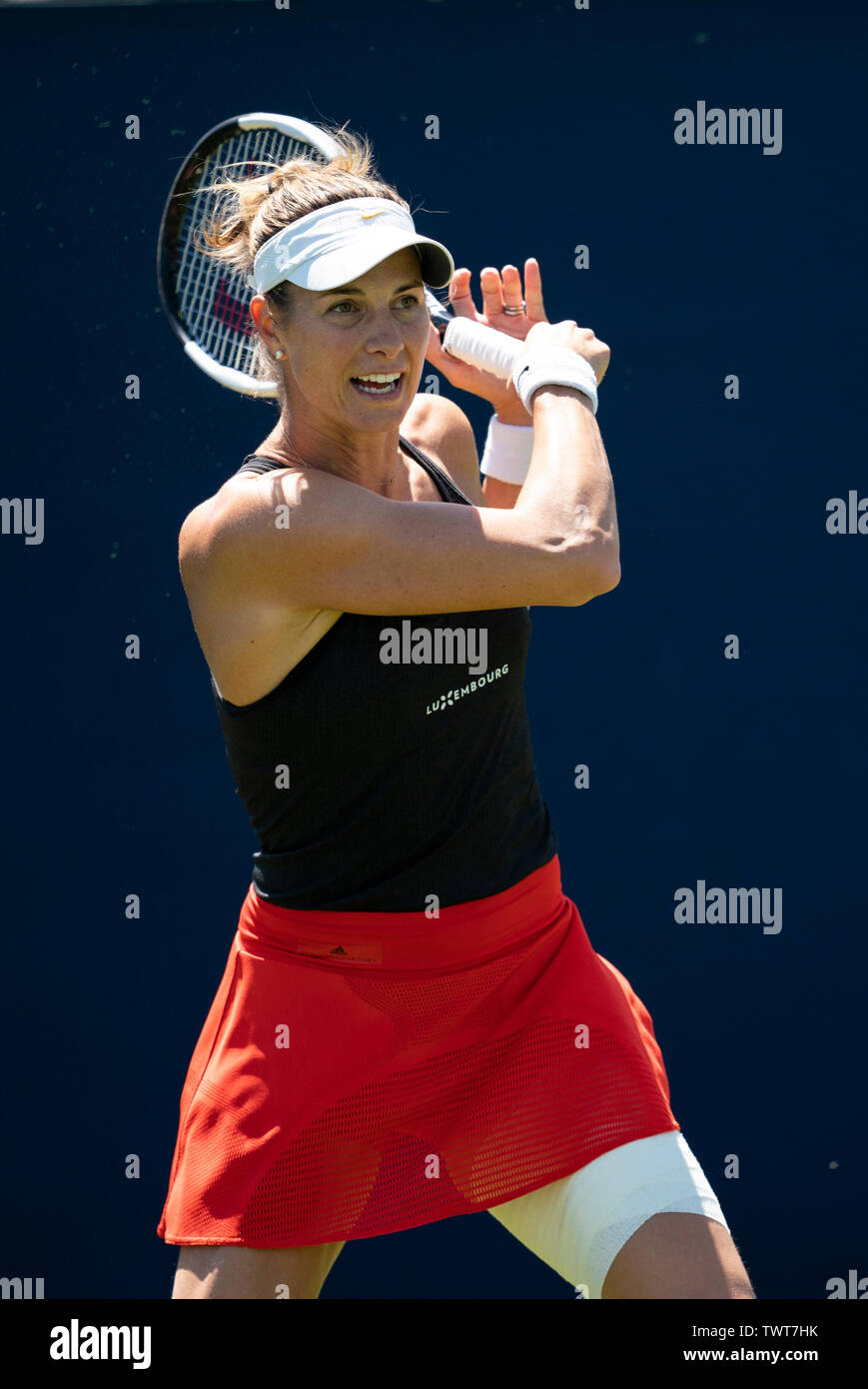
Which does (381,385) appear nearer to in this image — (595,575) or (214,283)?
(595,575)

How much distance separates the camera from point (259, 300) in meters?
2.22

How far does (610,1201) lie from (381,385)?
1.06m

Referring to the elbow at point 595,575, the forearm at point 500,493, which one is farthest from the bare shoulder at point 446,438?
the elbow at point 595,575

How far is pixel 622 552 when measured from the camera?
3.54 m

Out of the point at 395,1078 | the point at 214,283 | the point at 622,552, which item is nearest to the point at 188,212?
the point at 214,283

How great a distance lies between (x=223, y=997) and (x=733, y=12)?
2353mm

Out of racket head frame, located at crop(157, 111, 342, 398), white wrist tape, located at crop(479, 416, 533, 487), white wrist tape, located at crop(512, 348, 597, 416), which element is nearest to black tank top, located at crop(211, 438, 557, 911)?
white wrist tape, located at crop(512, 348, 597, 416)

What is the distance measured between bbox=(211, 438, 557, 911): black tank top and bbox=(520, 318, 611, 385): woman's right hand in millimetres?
370

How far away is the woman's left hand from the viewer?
8.10 ft

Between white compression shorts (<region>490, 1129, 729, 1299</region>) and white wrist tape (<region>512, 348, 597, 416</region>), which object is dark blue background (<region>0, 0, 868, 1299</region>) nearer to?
white wrist tape (<region>512, 348, 597, 416</region>)

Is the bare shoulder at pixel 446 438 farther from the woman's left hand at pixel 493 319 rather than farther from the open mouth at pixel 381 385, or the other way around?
the open mouth at pixel 381 385
